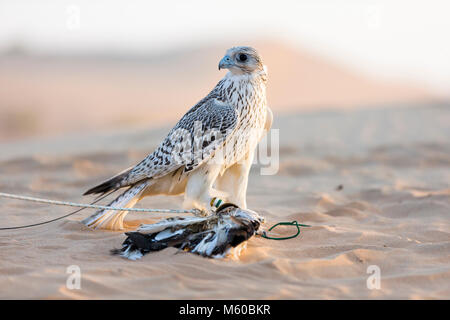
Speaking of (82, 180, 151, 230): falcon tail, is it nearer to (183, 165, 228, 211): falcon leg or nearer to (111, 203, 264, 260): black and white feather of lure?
(183, 165, 228, 211): falcon leg

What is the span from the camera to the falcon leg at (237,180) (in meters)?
4.39

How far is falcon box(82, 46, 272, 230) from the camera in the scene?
13.9ft

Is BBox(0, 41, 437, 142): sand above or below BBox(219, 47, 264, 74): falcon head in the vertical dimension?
above

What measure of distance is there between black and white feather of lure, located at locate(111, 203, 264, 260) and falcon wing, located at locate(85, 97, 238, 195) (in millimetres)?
633

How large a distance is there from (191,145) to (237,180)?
1.57 feet

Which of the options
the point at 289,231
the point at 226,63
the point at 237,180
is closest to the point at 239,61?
the point at 226,63

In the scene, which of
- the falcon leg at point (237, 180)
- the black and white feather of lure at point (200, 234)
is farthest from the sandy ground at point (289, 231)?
the falcon leg at point (237, 180)

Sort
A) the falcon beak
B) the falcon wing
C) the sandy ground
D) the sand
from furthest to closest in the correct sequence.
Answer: the sand
the falcon beak
the falcon wing
the sandy ground

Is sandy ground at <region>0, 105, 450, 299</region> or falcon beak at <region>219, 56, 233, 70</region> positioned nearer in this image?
sandy ground at <region>0, 105, 450, 299</region>

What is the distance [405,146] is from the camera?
29.4ft

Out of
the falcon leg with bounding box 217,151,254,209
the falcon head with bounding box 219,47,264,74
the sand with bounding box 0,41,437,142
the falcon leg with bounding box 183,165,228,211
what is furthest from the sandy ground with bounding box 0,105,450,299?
the sand with bounding box 0,41,437,142

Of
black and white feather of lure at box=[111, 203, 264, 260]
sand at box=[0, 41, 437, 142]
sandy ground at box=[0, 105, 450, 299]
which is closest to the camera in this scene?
sandy ground at box=[0, 105, 450, 299]
